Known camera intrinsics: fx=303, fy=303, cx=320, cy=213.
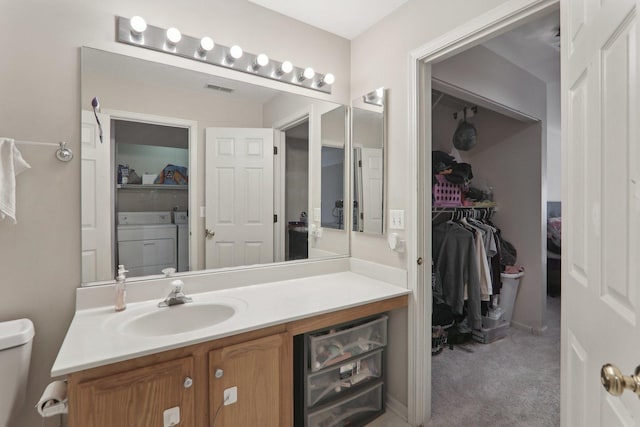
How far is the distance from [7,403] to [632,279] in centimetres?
187

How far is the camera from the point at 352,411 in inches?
68.8

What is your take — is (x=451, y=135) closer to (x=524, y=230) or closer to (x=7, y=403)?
(x=524, y=230)

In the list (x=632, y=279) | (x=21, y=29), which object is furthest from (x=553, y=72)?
(x=21, y=29)

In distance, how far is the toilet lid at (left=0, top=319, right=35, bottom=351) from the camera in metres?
1.09

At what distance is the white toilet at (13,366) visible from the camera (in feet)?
3.50

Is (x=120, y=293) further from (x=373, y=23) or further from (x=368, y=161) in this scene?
(x=373, y=23)

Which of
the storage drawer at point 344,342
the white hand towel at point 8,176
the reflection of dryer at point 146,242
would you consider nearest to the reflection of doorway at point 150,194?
the reflection of dryer at point 146,242

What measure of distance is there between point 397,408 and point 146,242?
1776 mm

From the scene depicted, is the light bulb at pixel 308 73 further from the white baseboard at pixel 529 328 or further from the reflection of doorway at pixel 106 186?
the white baseboard at pixel 529 328

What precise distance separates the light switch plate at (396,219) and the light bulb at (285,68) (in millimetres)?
1115

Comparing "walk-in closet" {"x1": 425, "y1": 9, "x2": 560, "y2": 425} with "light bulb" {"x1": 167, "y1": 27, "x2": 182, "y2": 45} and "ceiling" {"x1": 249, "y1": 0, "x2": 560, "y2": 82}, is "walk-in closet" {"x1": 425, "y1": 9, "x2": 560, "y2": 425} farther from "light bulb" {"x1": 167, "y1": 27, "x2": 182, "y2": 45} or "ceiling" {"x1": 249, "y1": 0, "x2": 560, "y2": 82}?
"light bulb" {"x1": 167, "y1": 27, "x2": 182, "y2": 45}

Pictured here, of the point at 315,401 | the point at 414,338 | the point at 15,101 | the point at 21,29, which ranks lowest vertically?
the point at 315,401

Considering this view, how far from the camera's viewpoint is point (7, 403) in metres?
1.07

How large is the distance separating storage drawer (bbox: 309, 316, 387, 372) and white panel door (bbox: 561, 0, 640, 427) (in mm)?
929
